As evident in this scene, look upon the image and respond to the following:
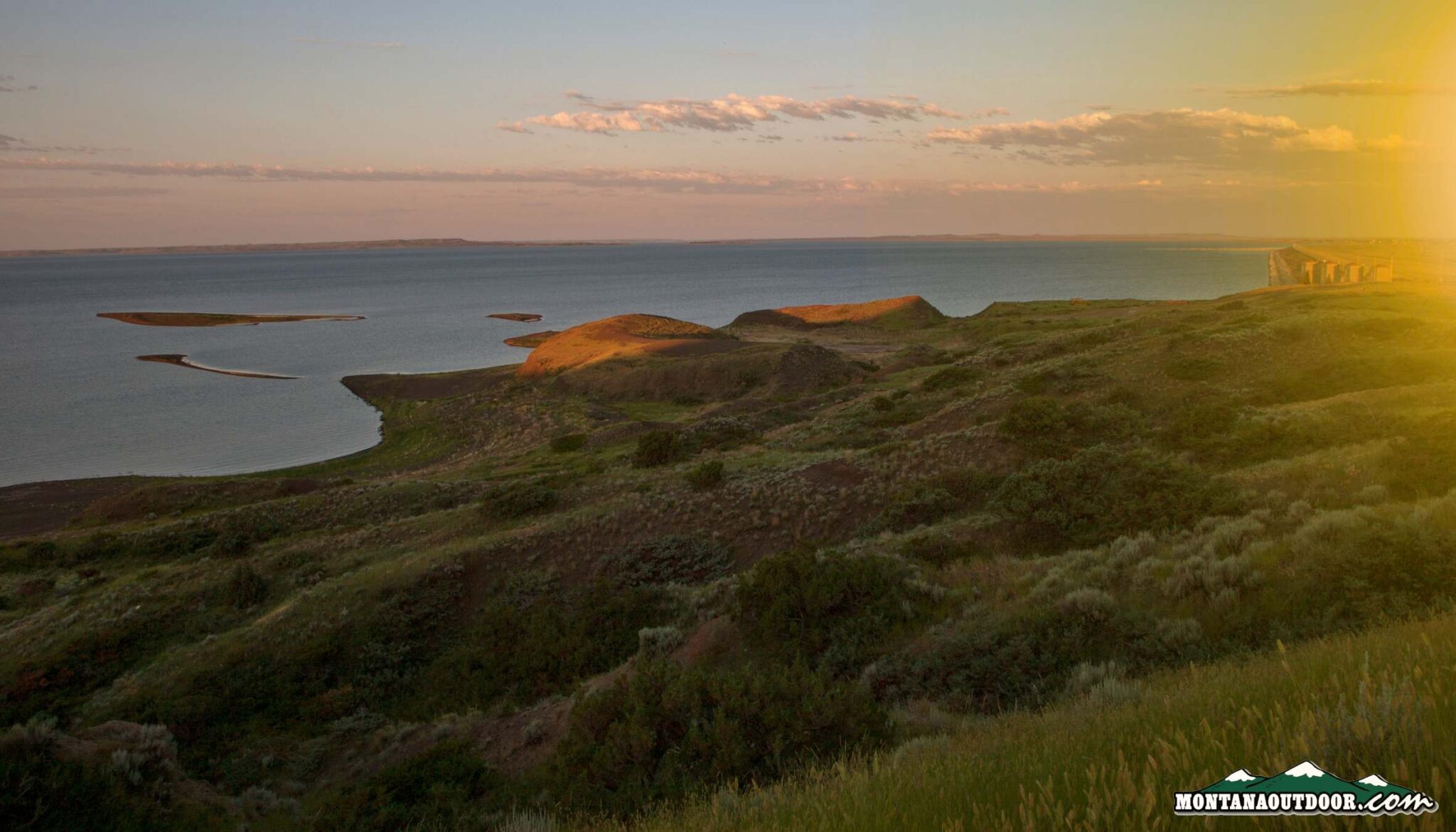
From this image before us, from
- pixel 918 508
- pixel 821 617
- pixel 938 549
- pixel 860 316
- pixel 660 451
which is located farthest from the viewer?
pixel 860 316

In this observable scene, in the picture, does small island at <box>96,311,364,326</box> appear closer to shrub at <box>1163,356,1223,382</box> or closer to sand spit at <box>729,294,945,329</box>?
sand spit at <box>729,294,945,329</box>

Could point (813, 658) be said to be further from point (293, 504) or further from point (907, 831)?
point (293, 504)

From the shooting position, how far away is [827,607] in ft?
36.8

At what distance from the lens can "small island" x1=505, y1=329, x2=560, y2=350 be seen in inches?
3644

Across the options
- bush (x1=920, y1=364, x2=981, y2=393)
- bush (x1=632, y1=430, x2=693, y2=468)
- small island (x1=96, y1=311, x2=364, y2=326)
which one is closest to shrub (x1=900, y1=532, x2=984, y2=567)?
bush (x1=632, y1=430, x2=693, y2=468)

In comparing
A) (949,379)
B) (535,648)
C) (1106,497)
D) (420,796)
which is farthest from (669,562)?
(949,379)

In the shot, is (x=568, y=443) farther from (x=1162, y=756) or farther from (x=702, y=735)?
(x=1162, y=756)

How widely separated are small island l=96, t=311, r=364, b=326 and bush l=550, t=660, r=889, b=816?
424ft

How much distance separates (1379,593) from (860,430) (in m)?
21.5

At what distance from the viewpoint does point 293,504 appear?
30672 mm

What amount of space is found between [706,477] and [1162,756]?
60.9 ft

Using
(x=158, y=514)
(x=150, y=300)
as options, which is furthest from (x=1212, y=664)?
(x=150, y=300)

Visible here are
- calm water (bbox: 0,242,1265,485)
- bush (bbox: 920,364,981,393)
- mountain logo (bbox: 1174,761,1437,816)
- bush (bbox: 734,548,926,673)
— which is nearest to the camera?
mountain logo (bbox: 1174,761,1437,816)

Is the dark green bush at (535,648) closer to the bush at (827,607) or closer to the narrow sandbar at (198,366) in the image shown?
the bush at (827,607)
